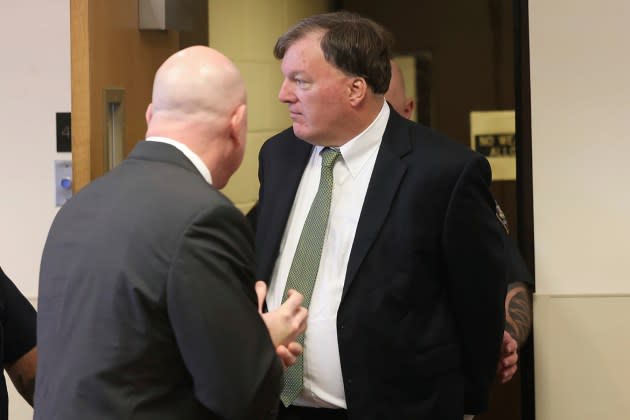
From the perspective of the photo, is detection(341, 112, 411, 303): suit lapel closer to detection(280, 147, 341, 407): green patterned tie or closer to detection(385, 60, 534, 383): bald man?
detection(280, 147, 341, 407): green patterned tie

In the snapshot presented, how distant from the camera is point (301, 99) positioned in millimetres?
2469

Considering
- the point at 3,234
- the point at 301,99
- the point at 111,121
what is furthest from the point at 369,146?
the point at 3,234

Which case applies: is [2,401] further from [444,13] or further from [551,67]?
[444,13]

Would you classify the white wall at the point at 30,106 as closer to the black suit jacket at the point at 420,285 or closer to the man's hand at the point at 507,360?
the black suit jacket at the point at 420,285

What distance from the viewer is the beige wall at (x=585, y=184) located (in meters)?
3.12

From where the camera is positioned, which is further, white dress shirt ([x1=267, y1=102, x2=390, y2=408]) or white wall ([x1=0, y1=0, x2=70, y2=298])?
white wall ([x1=0, y1=0, x2=70, y2=298])

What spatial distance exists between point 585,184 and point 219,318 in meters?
1.80

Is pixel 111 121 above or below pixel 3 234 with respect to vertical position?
above

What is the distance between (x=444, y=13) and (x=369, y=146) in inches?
88.7

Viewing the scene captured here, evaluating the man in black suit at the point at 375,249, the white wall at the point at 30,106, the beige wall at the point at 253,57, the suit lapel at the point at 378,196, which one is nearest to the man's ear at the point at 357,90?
the man in black suit at the point at 375,249

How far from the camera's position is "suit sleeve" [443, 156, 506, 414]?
2355 mm

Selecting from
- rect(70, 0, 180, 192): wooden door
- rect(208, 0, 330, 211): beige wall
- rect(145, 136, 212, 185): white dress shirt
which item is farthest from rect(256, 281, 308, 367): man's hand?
rect(208, 0, 330, 211): beige wall

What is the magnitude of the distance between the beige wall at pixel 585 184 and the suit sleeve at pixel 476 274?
0.74 m

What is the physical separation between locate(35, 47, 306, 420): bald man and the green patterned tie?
600mm
